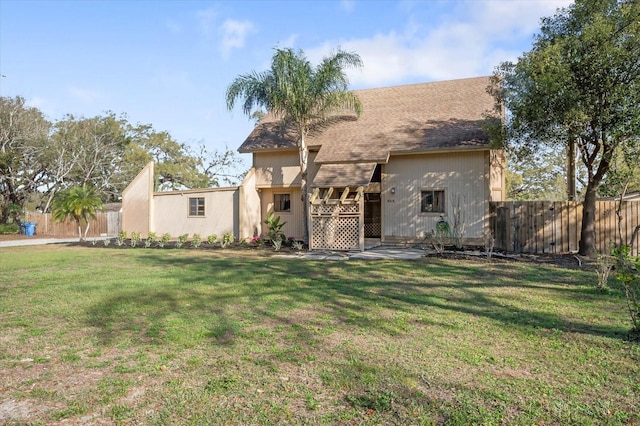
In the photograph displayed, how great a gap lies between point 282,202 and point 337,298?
13.4m

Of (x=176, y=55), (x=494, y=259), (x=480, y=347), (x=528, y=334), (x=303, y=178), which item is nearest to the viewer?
(x=480, y=347)

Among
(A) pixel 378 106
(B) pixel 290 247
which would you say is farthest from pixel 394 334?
(A) pixel 378 106

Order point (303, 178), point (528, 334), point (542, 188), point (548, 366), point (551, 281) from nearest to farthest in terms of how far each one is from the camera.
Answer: point (548, 366)
point (528, 334)
point (551, 281)
point (303, 178)
point (542, 188)

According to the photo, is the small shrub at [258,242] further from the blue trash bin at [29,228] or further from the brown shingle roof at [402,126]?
the blue trash bin at [29,228]

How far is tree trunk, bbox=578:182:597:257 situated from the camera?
1315cm

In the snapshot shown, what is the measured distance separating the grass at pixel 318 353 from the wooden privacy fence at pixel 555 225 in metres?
5.92

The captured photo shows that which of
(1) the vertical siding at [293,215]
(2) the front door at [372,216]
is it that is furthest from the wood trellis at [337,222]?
(2) the front door at [372,216]

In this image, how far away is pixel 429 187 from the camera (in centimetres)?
1697

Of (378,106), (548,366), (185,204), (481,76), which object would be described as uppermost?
(481,76)

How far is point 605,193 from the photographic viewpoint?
16641 mm

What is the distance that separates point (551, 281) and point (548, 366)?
222 inches

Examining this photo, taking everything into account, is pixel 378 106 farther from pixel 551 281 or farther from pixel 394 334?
pixel 394 334

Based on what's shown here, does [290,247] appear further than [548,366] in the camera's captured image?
Yes

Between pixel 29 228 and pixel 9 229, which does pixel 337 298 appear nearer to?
pixel 29 228
